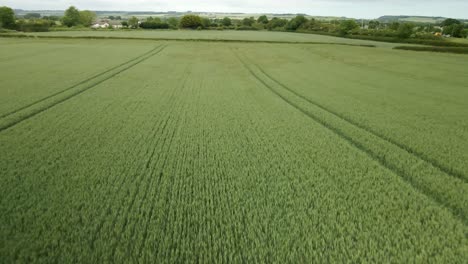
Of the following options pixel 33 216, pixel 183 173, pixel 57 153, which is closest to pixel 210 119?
pixel 183 173

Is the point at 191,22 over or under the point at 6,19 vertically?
over

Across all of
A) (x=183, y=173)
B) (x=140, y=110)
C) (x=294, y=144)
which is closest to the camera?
(x=183, y=173)

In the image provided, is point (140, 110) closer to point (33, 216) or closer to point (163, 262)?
point (33, 216)

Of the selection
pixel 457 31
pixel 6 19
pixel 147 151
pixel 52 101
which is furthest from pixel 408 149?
pixel 6 19

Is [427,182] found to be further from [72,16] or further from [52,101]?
[72,16]

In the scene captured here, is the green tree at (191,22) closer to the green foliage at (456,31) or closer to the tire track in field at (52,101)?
the green foliage at (456,31)

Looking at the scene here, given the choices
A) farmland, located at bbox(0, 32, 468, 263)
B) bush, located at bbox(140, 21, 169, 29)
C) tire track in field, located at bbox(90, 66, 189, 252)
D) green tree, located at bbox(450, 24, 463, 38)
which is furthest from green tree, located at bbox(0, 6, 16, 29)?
green tree, located at bbox(450, 24, 463, 38)

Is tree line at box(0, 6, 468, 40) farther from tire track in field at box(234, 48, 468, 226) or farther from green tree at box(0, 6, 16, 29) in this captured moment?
tire track in field at box(234, 48, 468, 226)

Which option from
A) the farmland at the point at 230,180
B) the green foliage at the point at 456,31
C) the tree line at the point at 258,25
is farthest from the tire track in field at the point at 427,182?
the green foliage at the point at 456,31
